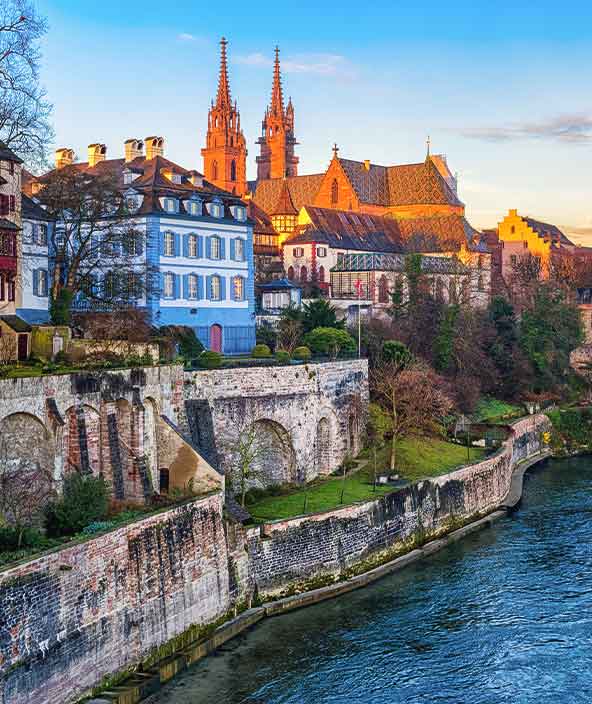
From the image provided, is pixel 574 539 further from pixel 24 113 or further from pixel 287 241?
pixel 287 241

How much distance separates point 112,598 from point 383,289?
57098 mm

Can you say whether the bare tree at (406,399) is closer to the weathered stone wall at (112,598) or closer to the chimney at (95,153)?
the weathered stone wall at (112,598)

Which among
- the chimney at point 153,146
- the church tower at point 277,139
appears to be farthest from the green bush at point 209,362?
the church tower at point 277,139

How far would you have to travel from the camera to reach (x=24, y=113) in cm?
3372

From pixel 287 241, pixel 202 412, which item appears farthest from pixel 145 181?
pixel 287 241

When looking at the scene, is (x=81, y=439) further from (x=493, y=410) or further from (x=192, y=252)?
(x=493, y=410)

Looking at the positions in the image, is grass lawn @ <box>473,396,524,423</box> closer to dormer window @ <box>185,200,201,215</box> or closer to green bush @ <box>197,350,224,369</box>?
dormer window @ <box>185,200,201,215</box>

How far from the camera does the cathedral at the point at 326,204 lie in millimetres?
86438

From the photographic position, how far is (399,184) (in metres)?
111

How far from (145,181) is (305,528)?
85.9 feet

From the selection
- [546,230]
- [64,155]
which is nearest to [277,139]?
[546,230]

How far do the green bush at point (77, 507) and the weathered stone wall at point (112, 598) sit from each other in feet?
5.39

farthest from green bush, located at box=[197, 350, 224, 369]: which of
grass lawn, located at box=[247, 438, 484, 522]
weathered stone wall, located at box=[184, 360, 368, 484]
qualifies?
grass lawn, located at box=[247, 438, 484, 522]

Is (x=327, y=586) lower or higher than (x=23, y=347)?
lower
